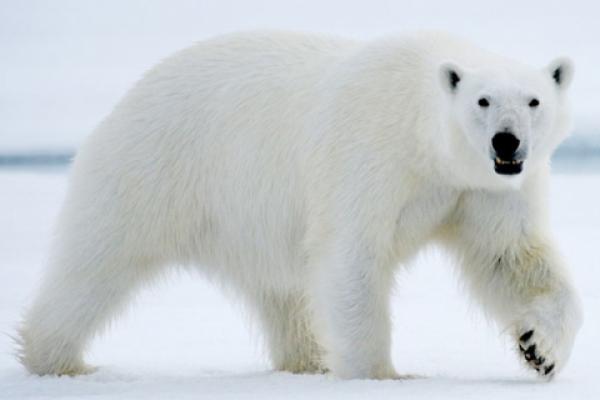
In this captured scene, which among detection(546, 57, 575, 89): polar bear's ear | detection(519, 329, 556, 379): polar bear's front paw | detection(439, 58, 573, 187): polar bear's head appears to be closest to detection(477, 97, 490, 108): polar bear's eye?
detection(439, 58, 573, 187): polar bear's head

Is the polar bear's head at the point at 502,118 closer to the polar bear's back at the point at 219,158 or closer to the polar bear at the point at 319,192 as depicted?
the polar bear at the point at 319,192

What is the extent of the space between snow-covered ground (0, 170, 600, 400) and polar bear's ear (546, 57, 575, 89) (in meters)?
1.11

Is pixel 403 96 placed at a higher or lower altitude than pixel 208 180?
higher

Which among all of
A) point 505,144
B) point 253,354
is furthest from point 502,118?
point 253,354

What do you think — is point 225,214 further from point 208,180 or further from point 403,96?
point 403,96

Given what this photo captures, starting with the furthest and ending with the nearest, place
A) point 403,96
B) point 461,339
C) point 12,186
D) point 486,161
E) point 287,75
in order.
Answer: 1. point 12,186
2. point 461,339
3. point 287,75
4. point 403,96
5. point 486,161

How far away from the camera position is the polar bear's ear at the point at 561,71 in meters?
4.95

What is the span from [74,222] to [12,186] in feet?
40.3

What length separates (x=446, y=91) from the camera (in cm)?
486

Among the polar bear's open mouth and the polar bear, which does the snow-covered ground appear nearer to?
the polar bear

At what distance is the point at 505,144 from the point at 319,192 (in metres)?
0.97

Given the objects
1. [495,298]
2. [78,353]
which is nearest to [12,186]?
[78,353]

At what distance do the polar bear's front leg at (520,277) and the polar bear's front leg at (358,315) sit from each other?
1.49 feet

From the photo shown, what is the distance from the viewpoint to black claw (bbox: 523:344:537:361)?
4.84 m
